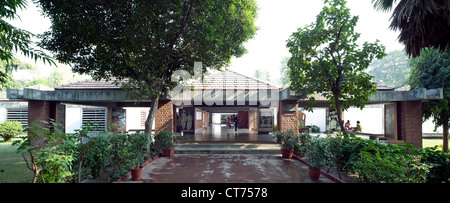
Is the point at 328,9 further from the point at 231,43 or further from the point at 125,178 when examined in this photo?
the point at 125,178

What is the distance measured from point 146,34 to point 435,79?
14.3 m

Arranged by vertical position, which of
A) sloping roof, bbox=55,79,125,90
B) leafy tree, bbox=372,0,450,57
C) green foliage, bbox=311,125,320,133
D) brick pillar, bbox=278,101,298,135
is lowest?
green foliage, bbox=311,125,320,133

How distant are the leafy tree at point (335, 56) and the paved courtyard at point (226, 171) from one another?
2.32 meters

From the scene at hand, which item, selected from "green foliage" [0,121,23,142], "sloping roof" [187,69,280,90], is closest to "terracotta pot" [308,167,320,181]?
"sloping roof" [187,69,280,90]

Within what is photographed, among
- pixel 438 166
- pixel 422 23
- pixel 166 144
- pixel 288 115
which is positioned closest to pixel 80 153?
pixel 166 144

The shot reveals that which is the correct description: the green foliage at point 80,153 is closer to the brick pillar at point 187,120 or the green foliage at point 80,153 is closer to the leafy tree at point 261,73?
the brick pillar at point 187,120

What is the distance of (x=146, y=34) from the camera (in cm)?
728

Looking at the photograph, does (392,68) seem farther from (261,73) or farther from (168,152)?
(168,152)

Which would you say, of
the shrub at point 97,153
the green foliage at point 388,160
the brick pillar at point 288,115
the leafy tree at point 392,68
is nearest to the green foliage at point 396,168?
the green foliage at point 388,160

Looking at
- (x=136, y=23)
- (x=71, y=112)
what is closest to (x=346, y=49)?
(x=136, y=23)

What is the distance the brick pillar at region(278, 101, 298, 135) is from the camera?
37.1 ft

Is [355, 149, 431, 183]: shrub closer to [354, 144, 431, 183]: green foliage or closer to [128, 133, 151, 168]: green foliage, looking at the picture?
[354, 144, 431, 183]: green foliage

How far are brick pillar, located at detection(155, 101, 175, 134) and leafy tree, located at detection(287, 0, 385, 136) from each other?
7.02 meters

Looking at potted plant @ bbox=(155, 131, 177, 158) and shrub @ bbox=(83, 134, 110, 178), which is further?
potted plant @ bbox=(155, 131, 177, 158)
